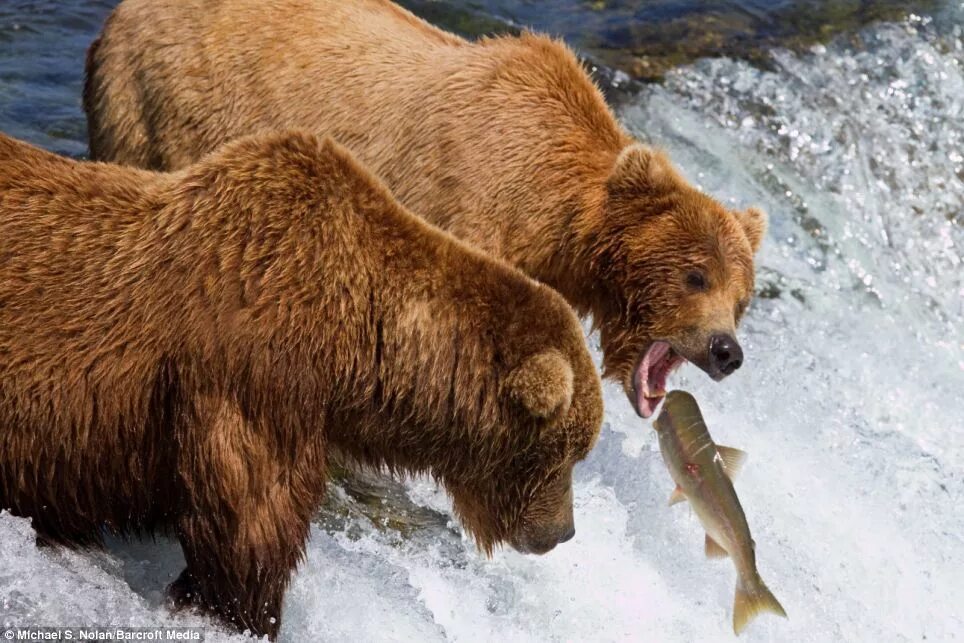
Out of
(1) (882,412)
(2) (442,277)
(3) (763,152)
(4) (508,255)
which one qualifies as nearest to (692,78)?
(3) (763,152)

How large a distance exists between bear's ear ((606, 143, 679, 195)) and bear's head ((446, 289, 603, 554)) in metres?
1.76

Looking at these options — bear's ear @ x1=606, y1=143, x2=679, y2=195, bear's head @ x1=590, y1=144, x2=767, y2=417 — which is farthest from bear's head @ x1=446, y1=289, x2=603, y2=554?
bear's ear @ x1=606, y1=143, x2=679, y2=195

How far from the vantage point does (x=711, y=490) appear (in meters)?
5.91

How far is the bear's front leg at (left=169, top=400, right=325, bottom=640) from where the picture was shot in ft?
15.5

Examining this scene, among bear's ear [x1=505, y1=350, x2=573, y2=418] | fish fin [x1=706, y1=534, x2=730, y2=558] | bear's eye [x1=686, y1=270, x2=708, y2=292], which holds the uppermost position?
bear's ear [x1=505, y1=350, x2=573, y2=418]

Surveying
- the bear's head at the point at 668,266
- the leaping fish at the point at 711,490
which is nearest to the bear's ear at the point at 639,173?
the bear's head at the point at 668,266

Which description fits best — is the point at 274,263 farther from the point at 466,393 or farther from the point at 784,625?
the point at 784,625

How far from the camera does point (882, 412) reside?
378 inches

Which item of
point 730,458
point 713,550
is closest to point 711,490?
point 730,458

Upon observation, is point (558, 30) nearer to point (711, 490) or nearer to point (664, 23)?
point (664, 23)

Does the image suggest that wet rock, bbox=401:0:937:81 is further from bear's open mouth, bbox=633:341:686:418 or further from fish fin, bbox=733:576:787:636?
fish fin, bbox=733:576:787:636

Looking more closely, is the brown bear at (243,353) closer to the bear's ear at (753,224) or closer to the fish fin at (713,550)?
the fish fin at (713,550)

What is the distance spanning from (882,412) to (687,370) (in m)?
1.70

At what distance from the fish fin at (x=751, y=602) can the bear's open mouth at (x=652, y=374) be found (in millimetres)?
1260
